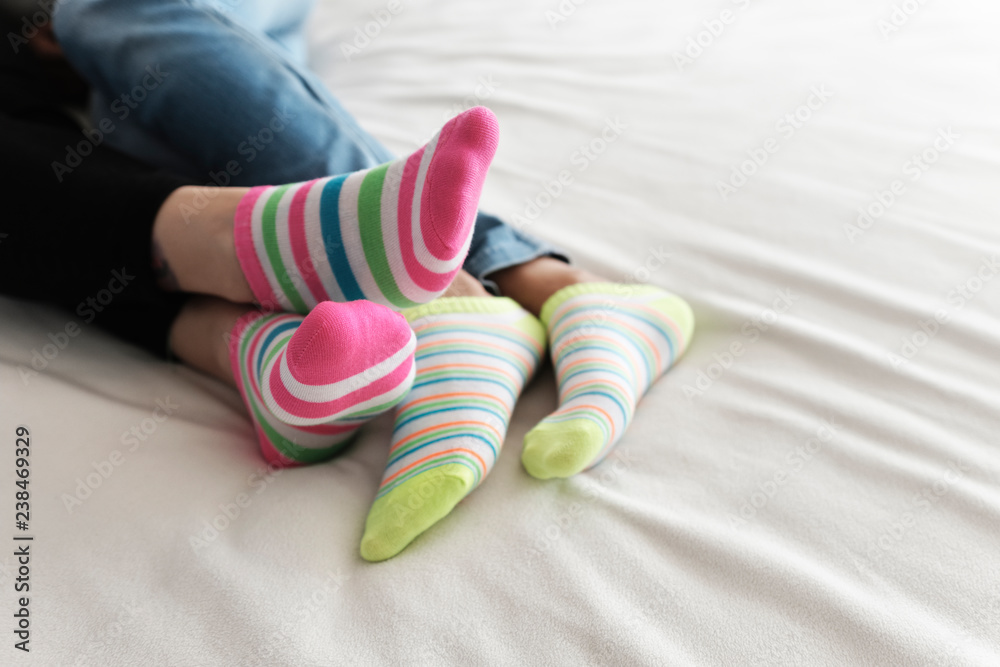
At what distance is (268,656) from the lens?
1.51ft

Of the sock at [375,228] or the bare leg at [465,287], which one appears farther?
the bare leg at [465,287]

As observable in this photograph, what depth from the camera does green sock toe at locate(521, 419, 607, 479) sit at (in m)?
0.54

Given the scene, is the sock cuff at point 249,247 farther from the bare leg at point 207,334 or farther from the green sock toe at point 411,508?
the green sock toe at point 411,508

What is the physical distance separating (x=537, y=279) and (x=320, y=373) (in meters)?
0.30

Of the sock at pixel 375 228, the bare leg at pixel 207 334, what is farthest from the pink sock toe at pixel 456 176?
the bare leg at pixel 207 334

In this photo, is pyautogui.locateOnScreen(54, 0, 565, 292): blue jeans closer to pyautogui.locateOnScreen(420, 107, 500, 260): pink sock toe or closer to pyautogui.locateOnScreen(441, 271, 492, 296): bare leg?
pyautogui.locateOnScreen(441, 271, 492, 296): bare leg

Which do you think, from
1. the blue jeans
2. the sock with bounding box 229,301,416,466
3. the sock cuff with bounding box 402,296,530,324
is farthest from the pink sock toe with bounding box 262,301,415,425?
the blue jeans

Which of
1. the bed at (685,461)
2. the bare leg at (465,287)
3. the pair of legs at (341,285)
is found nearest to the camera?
the bed at (685,461)

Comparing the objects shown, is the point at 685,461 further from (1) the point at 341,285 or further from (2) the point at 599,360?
(1) the point at 341,285

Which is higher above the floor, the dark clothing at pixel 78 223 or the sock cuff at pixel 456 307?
the dark clothing at pixel 78 223

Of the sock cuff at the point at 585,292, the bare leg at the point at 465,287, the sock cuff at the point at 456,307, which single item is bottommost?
the sock cuff at the point at 585,292

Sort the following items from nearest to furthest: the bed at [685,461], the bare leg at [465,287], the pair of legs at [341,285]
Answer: the bed at [685,461], the pair of legs at [341,285], the bare leg at [465,287]

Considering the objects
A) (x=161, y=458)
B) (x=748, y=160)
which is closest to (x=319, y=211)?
(x=161, y=458)

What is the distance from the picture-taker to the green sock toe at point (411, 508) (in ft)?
1.69
